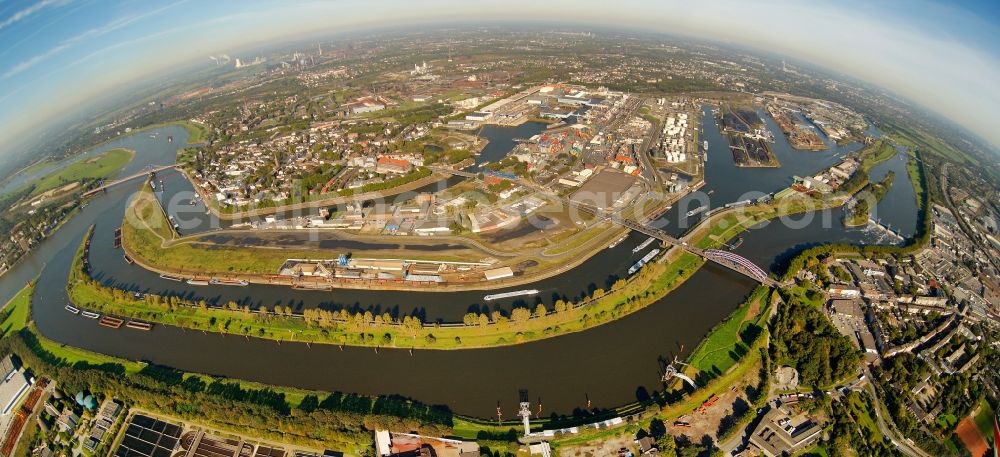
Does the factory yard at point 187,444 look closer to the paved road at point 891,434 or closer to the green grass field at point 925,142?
the paved road at point 891,434

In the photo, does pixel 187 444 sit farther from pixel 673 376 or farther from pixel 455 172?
pixel 455 172

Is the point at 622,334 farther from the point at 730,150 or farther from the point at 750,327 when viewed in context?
the point at 730,150

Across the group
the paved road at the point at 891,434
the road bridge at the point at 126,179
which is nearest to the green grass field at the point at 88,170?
the road bridge at the point at 126,179

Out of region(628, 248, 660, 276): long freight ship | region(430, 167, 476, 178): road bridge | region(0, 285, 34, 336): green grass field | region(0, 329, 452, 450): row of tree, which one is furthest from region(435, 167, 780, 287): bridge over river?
region(0, 285, 34, 336): green grass field

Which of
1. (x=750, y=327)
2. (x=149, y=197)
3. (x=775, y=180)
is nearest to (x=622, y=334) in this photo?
(x=750, y=327)

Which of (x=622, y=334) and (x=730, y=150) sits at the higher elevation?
(x=730, y=150)

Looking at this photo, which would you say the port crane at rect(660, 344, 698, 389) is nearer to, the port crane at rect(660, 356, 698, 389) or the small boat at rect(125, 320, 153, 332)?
the port crane at rect(660, 356, 698, 389)
